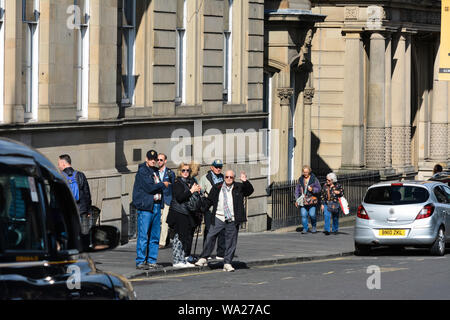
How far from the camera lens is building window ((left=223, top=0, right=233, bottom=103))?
1182 inches

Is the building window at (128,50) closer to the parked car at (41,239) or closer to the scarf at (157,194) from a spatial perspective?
the scarf at (157,194)

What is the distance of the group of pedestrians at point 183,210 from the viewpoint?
18.5 metres

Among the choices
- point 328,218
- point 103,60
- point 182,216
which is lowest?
point 328,218

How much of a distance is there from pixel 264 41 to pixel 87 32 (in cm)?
1166

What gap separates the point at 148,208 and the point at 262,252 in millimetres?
6091

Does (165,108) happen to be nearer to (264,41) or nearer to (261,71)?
(261,71)

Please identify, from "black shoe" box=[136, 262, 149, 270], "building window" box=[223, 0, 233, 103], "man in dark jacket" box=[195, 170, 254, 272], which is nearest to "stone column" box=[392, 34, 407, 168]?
"building window" box=[223, 0, 233, 103]

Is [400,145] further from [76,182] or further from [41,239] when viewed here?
[41,239]

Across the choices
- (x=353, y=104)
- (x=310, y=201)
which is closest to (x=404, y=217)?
(x=310, y=201)

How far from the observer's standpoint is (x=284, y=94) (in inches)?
1373

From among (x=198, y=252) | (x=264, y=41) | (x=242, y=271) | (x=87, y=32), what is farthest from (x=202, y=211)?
(x=264, y=41)

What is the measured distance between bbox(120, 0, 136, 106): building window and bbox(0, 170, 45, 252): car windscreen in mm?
17964

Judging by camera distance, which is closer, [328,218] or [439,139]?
[328,218]

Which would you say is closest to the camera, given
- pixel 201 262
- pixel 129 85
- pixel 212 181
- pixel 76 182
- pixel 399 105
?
pixel 76 182
